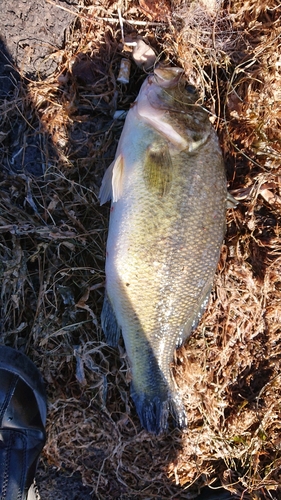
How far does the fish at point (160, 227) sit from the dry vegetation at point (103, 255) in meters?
0.31

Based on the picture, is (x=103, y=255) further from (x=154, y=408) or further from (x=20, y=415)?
(x=20, y=415)

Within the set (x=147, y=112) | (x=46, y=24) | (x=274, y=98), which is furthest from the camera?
(x=274, y=98)

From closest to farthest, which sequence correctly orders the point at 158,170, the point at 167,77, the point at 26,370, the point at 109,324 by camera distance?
1. the point at 158,170
2. the point at 167,77
3. the point at 109,324
4. the point at 26,370

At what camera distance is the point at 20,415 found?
2582mm

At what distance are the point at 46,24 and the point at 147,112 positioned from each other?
0.93 m

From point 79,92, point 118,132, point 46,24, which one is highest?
point 46,24

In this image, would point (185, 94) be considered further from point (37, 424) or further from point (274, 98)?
point (37, 424)

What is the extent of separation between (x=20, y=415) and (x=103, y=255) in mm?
1141

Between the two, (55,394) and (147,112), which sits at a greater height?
(147,112)

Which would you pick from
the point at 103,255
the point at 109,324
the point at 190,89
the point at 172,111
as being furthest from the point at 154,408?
the point at 190,89

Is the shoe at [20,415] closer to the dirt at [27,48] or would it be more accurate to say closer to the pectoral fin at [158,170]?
the dirt at [27,48]

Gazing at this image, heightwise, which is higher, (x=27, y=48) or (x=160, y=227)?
(x=27, y=48)

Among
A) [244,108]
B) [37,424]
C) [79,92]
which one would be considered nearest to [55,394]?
[37,424]

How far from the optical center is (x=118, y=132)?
8.66 feet
